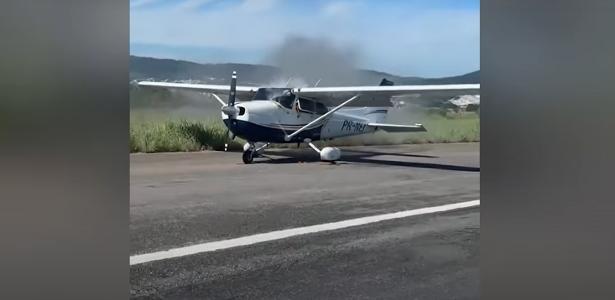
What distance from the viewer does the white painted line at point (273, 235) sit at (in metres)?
2.08

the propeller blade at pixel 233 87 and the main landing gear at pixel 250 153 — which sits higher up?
the propeller blade at pixel 233 87

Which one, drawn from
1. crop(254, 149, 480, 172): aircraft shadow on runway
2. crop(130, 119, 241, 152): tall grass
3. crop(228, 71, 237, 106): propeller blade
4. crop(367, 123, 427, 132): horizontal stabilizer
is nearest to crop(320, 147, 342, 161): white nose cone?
crop(254, 149, 480, 172): aircraft shadow on runway

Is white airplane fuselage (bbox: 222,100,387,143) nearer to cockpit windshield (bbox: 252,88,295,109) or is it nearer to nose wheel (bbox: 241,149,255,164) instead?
cockpit windshield (bbox: 252,88,295,109)

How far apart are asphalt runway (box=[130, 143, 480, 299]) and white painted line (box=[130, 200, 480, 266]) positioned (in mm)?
64

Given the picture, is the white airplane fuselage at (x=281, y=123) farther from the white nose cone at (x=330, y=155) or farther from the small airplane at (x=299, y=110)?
the white nose cone at (x=330, y=155)

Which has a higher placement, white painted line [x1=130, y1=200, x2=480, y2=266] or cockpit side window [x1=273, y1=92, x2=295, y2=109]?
cockpit side window [x1=273, y1=92, x2=295, y2=109]

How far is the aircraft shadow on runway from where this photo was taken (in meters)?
6.12

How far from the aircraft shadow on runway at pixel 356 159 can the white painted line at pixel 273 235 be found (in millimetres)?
2743

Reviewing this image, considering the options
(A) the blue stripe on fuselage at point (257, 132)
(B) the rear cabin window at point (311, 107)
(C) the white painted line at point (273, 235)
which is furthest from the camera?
(B) the rear cabin window at point (311, 107)

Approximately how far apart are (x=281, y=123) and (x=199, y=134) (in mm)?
1346

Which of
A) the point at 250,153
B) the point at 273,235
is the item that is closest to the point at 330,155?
the point at 250,153

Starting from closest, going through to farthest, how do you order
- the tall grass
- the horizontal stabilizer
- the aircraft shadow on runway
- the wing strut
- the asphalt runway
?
the asphalt runway
the aircraft shadow on runway
the tall grass
the wing strut
the horizontal stabilizer

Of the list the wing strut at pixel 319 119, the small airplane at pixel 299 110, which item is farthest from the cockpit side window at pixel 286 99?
the wing strut at pixel 319 119

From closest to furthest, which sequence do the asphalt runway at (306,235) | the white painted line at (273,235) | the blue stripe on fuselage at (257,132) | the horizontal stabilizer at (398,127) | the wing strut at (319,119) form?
the asphalt runway at (306,235) → the white painted line at (273,235) → the blue stripe on fuselage at (257,132) → the wing strut at (319,119) → the horizontal stabilizer at (398,127)
